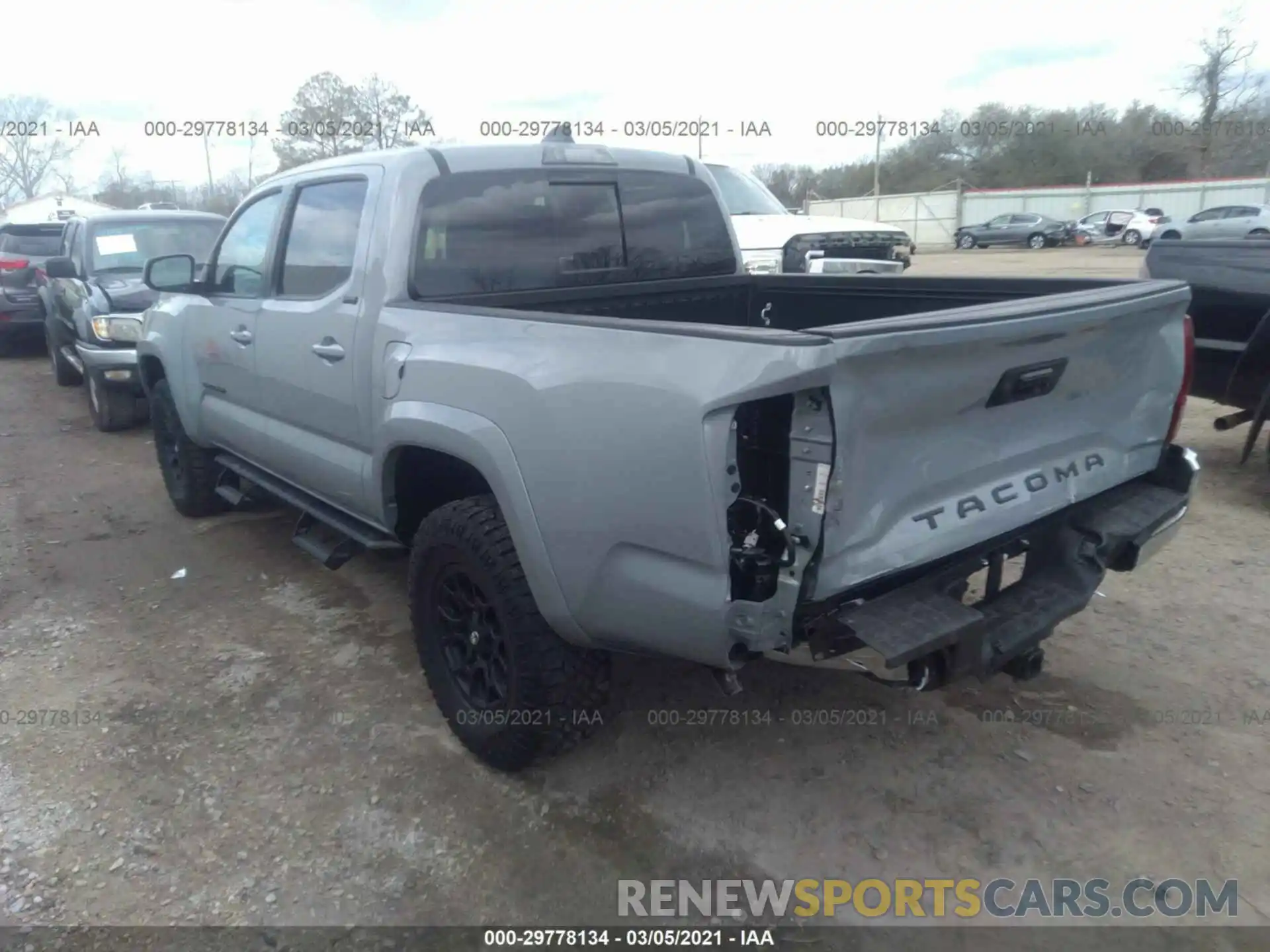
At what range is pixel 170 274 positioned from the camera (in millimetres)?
5070

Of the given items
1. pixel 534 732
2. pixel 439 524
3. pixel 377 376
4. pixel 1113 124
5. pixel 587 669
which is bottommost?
pixel 534 732

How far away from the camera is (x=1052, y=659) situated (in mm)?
3828

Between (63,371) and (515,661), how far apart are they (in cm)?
1015

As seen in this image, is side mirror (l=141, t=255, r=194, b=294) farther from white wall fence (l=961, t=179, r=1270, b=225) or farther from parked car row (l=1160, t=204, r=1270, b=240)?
white wall fence (l=961, t=179, r=1270, b=225)

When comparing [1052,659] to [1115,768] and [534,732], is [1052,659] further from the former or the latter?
[534,732]

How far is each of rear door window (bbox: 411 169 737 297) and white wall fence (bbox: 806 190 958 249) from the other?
4042cm

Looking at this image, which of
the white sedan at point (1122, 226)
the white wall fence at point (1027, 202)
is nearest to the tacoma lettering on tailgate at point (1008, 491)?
the white sedan at point (1122, 226)

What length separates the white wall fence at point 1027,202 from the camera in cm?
3556

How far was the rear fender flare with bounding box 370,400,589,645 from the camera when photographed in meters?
2.68

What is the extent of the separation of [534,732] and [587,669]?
266 mm

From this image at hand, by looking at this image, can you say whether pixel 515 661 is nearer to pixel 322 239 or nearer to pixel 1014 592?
pixel 1014 592

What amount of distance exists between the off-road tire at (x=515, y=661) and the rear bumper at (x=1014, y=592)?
825 millimetres

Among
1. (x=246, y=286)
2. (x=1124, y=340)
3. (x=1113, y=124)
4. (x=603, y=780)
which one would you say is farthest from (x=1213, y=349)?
(x=1113, y=124)

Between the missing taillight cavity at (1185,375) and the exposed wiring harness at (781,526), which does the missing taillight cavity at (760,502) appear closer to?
the exposed wiring harness at (781,526)
